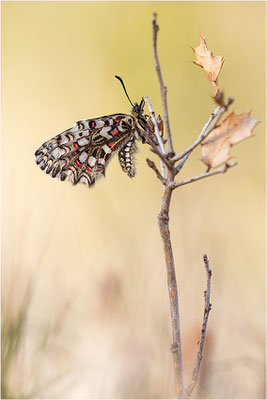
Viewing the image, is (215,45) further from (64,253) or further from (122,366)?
(122,366)

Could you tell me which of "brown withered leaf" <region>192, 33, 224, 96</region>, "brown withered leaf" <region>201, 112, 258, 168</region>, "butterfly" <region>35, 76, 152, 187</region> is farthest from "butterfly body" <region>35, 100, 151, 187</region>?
"brown withered leaf" <region>201, 112, 258, 168</region>

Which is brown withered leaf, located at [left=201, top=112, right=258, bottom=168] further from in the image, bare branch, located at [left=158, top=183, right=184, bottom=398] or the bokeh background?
the bokeh background

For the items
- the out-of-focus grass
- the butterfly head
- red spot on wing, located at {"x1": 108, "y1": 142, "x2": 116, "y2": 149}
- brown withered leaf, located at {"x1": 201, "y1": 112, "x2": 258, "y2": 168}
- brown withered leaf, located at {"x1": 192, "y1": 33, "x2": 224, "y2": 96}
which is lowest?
the out-of-focus grass

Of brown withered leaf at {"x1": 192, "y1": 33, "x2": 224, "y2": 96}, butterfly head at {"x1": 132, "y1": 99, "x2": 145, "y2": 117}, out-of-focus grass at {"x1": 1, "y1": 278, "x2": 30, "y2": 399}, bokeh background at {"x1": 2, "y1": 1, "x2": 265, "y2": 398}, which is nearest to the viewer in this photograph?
brown withered leaf at {"x1": 192, "y1": 33, "x2": 224, "y2": 96}

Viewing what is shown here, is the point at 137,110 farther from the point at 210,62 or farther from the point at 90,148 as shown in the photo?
the point at 210,62

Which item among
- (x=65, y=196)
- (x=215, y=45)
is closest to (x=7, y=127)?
(x=65, y=196)

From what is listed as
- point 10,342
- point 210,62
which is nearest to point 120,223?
point 10,342
